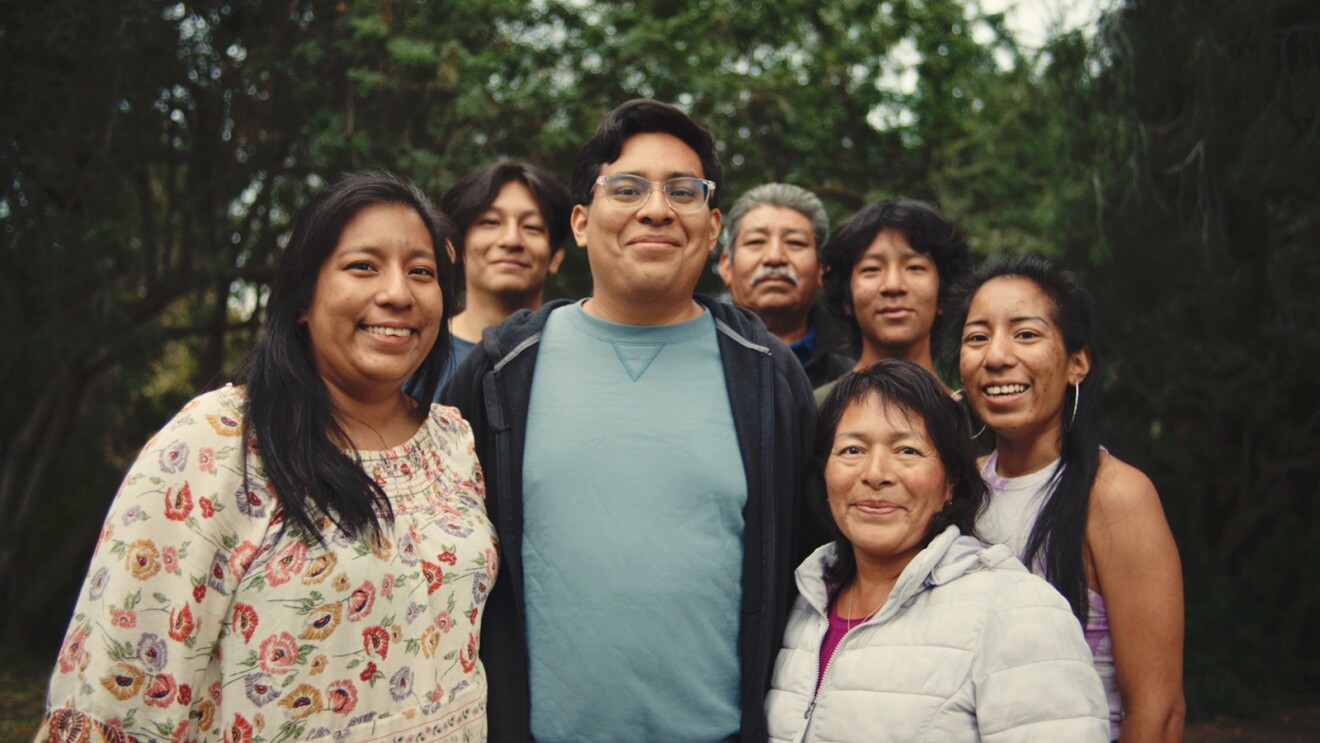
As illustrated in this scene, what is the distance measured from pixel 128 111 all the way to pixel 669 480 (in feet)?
21.3

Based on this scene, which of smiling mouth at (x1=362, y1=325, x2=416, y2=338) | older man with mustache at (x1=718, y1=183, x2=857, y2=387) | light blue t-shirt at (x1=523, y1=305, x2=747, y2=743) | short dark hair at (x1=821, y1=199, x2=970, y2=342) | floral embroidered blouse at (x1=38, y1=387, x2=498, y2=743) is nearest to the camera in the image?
floral embroidered blouse at (x1=38, y1=387, x2=498, y2=743)

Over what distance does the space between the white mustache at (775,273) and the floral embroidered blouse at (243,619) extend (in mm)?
2034

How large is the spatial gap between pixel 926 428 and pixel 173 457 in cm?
152

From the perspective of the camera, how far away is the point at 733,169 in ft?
26.1

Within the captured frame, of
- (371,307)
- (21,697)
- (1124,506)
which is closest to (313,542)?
(371,307)

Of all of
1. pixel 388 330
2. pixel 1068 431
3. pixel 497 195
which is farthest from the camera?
pixel 497 195

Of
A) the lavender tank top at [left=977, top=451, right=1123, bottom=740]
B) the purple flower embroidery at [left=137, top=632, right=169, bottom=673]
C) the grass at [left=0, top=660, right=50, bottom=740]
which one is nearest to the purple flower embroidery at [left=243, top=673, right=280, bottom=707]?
the purple flower embroidery at [left=137, top=632, right=169, bottom=673]

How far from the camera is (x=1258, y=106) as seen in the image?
18.4ft

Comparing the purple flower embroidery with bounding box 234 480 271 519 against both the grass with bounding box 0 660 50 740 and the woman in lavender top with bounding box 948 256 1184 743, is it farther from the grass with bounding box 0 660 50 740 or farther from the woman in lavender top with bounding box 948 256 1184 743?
the grass with bounding box 0 660 50 740

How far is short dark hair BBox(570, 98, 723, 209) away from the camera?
2711mm

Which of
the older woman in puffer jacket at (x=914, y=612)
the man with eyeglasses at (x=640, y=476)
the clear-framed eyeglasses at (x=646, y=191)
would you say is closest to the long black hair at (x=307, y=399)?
the man with eyeglasses at (x=640, y=476)

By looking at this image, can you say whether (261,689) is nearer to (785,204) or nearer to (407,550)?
(407,550)

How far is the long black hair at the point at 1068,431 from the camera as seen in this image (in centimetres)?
243

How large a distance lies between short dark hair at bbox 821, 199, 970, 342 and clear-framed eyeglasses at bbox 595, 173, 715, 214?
3.51ft
